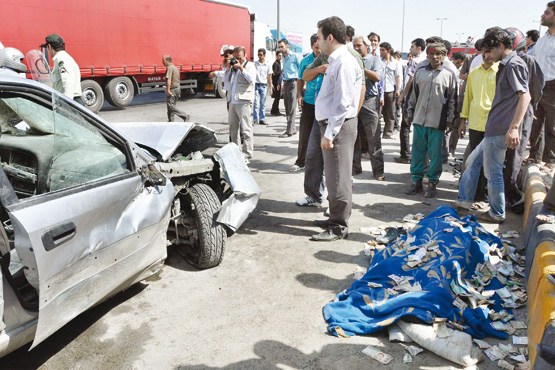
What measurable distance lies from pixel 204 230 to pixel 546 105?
5.22 m

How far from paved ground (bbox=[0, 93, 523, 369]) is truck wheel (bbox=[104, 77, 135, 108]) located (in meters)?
11.0

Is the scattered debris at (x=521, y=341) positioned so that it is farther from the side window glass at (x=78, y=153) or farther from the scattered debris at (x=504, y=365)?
the side window glass at (x=78, y=153)

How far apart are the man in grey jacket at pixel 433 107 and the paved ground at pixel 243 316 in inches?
40.9

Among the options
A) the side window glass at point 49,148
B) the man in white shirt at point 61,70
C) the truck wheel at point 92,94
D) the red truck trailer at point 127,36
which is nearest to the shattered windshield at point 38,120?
the side window glass at point 49,148

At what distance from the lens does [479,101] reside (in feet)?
17.3

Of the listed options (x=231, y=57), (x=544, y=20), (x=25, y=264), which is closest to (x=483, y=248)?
(x=25, y=264)

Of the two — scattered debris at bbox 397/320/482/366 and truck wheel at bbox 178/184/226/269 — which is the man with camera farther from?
scattered debris at bbox 397/320/482/366

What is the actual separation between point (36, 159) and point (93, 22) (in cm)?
1199

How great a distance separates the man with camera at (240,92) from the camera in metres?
7.09

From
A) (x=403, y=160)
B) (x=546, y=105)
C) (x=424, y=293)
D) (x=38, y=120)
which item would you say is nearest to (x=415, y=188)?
(x=403, y=160)

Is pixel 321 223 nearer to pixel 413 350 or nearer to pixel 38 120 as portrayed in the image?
pixel 413 350

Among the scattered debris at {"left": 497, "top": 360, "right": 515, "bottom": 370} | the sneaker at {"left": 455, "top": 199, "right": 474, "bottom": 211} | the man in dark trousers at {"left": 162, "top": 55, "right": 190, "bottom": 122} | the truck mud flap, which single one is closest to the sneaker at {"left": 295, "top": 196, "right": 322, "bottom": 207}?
the truck mud flap

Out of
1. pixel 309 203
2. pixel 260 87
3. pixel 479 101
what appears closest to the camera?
pixel 479 101

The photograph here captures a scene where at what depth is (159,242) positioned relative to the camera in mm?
3174
